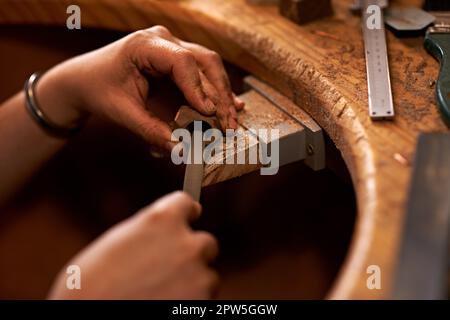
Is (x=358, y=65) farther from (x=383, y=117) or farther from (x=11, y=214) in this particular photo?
(x=11, y=214)

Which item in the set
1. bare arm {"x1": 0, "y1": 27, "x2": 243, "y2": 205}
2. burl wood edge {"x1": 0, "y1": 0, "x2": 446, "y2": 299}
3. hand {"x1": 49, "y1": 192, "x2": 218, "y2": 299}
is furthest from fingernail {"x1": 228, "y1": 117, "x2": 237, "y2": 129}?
hand {"x1": 49, "y1": 192, "x2": 218, "y2": 299}

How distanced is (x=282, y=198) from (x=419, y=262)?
611 mm

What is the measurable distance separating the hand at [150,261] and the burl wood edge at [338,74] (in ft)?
0.42

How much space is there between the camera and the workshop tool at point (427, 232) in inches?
19.1

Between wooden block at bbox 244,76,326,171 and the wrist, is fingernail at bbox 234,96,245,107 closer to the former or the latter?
wooden block at bbox 244,76,326,171

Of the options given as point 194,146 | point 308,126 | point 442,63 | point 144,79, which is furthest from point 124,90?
point 442,63

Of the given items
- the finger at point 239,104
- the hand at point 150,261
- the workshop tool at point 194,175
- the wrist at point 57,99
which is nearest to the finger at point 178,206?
the hand at point 150,261

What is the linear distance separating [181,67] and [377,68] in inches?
9.7

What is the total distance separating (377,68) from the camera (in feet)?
2.57

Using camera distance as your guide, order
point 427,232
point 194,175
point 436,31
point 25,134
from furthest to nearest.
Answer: point 25,134 < point 436,31 < point 194,175 < point 427,232

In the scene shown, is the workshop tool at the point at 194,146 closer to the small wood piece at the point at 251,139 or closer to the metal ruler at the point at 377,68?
the small wood piece at the point at 251,139

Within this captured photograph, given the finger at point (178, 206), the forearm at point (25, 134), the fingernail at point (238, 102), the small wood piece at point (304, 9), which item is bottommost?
the forearm at point (25, 134)

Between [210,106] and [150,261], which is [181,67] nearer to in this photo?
[210,106]
